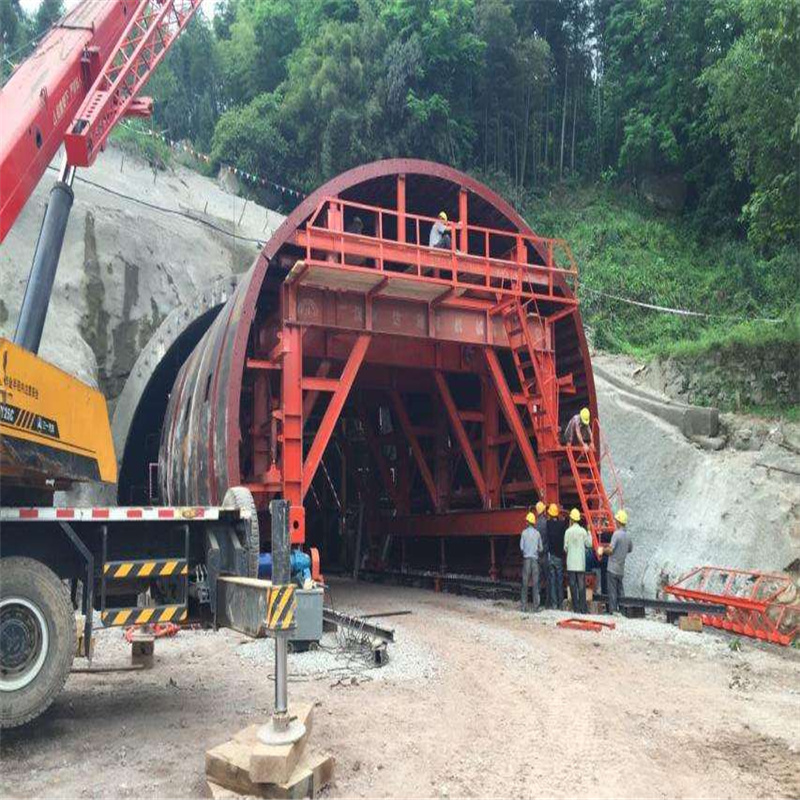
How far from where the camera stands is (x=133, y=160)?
1157 inches

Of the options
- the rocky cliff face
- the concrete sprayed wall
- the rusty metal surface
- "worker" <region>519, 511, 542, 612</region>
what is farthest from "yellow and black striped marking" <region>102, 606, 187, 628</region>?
the rocky cliff face

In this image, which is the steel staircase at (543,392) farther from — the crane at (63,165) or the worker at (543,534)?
the crane at (63,165)

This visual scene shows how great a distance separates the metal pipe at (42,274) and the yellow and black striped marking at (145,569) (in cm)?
825

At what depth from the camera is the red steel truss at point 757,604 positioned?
9.58 metres

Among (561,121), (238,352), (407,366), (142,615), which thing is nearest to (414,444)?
(407,366)

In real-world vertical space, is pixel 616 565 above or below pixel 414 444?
below

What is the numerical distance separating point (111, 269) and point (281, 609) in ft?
62.3

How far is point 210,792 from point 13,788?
125 cm

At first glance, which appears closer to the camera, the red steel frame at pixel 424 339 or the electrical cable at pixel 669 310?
the red steel frame at pixel 424 339

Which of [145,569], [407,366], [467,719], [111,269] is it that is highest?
[111,269]

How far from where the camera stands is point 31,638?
5.32 meters

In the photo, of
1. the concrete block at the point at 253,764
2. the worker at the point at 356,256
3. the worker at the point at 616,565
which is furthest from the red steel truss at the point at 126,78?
the concrete block at the point at 253,764

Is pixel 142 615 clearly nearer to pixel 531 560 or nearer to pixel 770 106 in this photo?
pixel 531 560

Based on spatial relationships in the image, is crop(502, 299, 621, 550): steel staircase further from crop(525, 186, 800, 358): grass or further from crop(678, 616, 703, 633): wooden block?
crop(525, 186, 800, 358): grass
